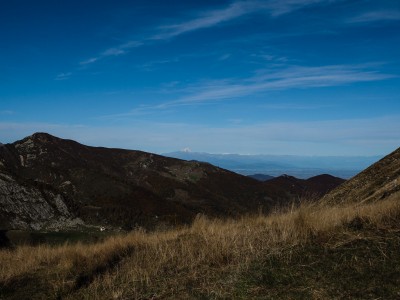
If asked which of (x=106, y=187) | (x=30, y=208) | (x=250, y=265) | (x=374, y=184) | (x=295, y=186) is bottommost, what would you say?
(x=30, y=208)

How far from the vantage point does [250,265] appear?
554 centimetres

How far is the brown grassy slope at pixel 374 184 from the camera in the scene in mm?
10805

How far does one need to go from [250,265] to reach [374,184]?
8694 millimetres

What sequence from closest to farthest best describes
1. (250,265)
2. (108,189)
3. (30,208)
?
(250,265), (30,208), (108,189)

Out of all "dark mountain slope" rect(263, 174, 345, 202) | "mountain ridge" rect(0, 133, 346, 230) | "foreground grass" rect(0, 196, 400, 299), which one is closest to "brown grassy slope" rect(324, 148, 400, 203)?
"mountain ridge" rect(0, 133, 346, 230)

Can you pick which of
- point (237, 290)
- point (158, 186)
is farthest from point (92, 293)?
point (158, 186)

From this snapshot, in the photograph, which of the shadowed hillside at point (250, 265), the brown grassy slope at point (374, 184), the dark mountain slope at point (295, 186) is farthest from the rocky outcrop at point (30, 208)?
the dark mountain slope at point (295, 186)

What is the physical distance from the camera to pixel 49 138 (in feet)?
152

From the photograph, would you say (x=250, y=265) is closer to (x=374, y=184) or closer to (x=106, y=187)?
(x=374, y=184)

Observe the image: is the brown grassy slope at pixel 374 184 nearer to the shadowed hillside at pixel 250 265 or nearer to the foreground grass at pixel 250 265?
the shadowed hillside at pixel 250 265

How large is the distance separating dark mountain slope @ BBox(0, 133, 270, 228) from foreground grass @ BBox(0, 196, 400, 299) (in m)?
18.2

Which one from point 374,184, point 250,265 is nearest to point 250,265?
point 250,265

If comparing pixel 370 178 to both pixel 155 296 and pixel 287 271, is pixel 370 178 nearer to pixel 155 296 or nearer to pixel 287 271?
pixel 287 271

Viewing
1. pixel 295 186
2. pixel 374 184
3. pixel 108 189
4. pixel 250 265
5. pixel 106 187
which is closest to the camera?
pixel 250 265
